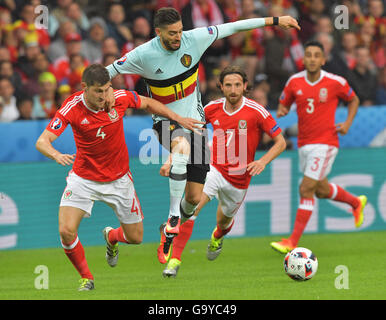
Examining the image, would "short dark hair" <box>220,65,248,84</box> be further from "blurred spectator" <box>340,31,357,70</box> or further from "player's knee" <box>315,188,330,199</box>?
"blurred spectator" <box>340,31,357,70</box>

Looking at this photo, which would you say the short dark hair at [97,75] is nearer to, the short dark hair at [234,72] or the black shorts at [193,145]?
the black shorts at [193,145]

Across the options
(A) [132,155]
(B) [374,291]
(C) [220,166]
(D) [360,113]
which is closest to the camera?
(B) [374,291]

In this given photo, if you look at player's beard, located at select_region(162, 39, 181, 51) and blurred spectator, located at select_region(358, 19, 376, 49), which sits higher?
blurred spectator, located at select_region(358, 19, 376, 49)

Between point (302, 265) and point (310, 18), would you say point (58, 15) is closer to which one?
point (310, 18)

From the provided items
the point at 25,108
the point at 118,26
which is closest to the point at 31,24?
the point at 118,26

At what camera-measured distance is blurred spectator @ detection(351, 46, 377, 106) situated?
13.9 m

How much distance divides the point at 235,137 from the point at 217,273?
1.46m

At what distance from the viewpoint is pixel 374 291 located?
748cm

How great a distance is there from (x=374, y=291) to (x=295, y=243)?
3.16 m

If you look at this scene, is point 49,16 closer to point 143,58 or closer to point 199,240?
point 199,240

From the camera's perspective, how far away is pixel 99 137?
798 cm

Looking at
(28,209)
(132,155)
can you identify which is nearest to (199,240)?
(132,155)

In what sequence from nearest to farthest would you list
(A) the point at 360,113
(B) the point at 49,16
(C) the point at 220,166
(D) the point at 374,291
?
(D) the point at 374,291 → (C) the point at 220,166 → (A) the point at 360,113 → (B) the point at 49,16

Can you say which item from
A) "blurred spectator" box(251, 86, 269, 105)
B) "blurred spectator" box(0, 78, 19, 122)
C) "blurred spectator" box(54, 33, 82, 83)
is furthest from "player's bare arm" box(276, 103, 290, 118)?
"blurred spectator" box(0, 78, 19, 122)
